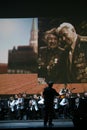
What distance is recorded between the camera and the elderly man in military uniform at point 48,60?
1276 cm

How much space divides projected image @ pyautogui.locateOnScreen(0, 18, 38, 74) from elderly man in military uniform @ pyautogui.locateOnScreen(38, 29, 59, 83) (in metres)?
0.21

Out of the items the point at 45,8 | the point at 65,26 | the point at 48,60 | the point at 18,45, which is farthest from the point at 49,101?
the point at 65,26

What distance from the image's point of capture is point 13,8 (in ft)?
41.2

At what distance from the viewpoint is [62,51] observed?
12.9m

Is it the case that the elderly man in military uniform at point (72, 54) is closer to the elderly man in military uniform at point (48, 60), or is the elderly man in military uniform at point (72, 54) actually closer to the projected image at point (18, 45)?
the elderly man in military uniform at point (48, 60)

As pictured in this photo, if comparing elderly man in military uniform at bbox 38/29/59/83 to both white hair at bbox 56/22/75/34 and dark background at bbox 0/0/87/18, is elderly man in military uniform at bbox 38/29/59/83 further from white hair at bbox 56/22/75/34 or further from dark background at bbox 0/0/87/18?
dark background at bbox 0/0/87/18

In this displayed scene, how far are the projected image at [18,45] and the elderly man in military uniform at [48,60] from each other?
0.21 meters

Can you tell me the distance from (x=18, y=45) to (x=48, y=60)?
3.92 feet

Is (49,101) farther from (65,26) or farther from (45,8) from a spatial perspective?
(65,26)

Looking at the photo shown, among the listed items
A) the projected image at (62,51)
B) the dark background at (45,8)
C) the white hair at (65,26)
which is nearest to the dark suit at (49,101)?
the projected image at (62,51)

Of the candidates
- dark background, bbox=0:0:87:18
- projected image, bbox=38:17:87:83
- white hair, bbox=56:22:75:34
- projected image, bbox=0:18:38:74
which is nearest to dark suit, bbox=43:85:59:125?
projected image, bbox=38:17:87:83

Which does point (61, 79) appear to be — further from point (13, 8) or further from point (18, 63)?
point (13, 8)

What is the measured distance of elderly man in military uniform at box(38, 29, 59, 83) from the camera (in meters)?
12.8

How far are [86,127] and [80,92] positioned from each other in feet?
23.2
